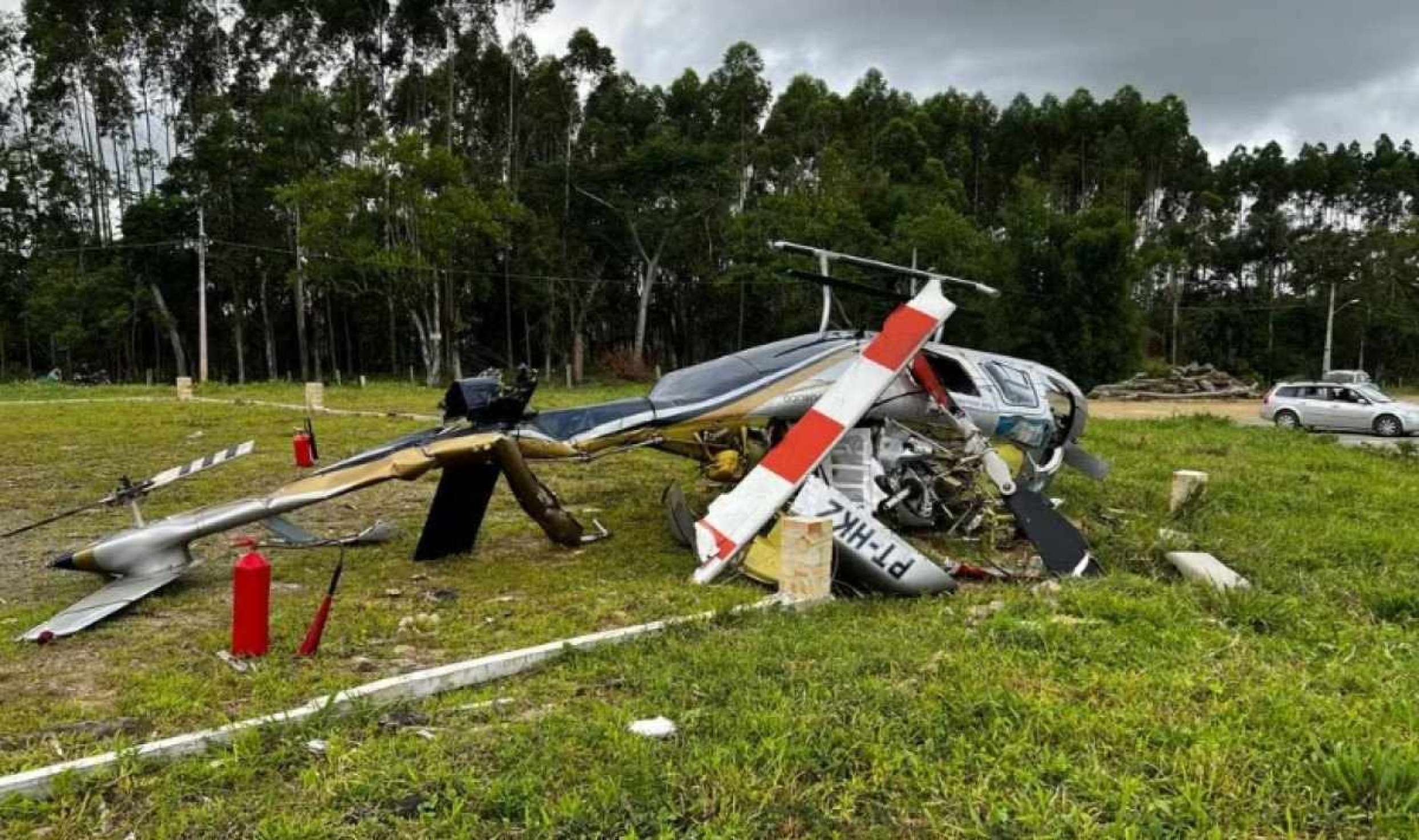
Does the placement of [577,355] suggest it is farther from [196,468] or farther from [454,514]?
[196,468]

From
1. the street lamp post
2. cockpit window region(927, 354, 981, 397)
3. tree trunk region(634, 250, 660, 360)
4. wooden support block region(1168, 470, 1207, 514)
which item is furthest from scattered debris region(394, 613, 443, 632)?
the street lamp post

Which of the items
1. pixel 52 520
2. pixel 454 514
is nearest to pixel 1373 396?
pixel 454 514

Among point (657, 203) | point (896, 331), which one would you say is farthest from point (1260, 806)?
point (657, 203)

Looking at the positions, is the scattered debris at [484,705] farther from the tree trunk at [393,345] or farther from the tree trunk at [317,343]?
the tree trunk at [317,343]

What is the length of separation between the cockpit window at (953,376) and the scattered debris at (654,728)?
5510mm

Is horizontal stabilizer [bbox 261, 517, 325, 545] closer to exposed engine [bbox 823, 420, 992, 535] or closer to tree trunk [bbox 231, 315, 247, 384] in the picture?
exposed engine [bbox 823, 420, 992, 535]

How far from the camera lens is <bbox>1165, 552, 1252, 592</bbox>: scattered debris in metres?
6.02

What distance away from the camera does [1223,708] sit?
147 inches

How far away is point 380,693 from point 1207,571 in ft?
18.4

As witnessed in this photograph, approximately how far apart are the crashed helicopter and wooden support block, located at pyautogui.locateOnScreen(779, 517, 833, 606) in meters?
0.25

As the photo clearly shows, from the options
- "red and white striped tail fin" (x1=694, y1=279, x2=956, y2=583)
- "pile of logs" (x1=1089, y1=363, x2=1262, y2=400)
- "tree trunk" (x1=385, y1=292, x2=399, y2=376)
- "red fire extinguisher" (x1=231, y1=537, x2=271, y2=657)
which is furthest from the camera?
"tree trunk" (x1=385, y1=292, x2=399, y2=376)

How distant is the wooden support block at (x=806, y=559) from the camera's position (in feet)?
18.1

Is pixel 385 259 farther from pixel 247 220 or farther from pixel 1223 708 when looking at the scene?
pixel 1223 708

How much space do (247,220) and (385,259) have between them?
15266 millimetres
